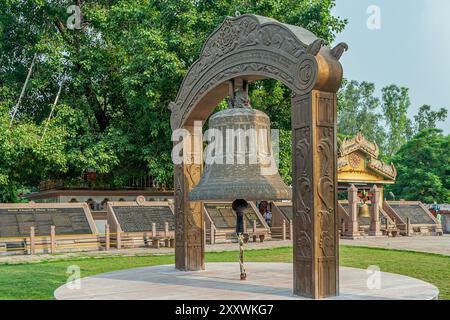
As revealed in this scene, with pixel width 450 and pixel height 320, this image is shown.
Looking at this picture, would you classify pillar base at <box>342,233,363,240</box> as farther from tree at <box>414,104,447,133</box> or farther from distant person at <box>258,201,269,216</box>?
tree at <box>414,104,447,133</box>

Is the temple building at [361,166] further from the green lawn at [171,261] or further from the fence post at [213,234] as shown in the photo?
the green lawn at [171,261]

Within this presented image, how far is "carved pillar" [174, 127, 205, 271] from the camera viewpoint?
33.2 ft

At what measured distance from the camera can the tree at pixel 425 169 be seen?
111 feet

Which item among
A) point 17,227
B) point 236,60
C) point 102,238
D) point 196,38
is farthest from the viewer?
point 196,38

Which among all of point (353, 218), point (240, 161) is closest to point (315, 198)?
point (240, 161)

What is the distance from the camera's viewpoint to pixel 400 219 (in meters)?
24.8

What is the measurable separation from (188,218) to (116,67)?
Answer: 15027mm

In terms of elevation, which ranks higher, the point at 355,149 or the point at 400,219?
the point at 355,149

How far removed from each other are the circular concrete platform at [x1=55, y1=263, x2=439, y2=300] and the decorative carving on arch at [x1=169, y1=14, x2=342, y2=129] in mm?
2828

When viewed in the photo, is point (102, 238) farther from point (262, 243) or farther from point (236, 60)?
point (236, 60)

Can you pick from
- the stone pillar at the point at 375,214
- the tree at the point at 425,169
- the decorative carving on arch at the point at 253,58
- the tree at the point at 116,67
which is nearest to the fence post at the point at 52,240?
the tree at the point at 116,67
